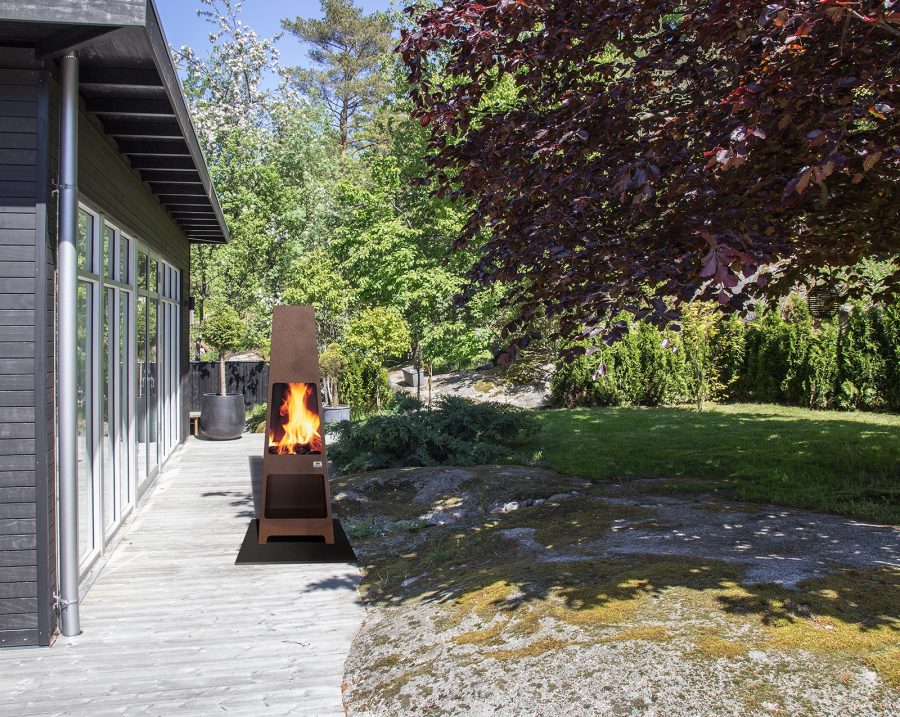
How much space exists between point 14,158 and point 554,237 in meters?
2.95

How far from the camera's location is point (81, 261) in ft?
16.8

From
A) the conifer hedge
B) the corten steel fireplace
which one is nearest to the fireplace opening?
the corten steel fireplace

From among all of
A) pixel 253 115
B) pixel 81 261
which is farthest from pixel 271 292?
pixel 81 261

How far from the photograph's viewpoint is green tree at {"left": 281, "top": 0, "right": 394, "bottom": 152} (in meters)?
29.5

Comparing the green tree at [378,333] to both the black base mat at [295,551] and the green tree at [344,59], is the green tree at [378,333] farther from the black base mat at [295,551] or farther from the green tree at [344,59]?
the green tree at [344,59]

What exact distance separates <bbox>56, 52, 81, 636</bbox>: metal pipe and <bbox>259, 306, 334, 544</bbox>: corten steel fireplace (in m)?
1.89

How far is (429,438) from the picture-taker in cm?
959

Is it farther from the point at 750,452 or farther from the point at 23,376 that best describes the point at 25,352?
the point at 750,452

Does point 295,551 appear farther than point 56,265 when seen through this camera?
Yes

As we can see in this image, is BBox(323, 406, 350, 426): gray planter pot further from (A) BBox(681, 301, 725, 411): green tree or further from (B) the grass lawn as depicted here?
(A) BBox(681, 301, 725, 411): green tree

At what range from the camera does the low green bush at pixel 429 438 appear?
9.44 meters

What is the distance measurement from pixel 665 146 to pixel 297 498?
3929 millimetres

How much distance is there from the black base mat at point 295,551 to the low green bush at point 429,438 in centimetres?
267

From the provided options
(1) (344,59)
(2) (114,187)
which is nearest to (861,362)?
(2) (114,187)
